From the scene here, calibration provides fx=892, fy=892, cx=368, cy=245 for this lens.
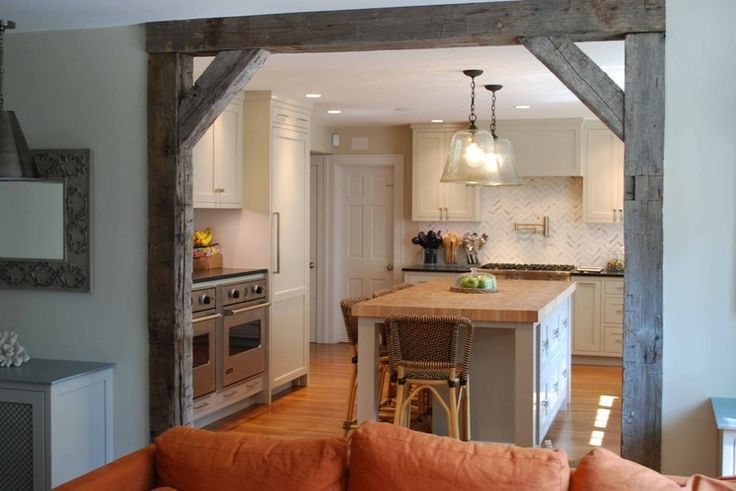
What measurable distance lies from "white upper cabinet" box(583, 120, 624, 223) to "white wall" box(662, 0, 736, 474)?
4953 mm

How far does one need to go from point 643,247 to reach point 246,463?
2.07 meters

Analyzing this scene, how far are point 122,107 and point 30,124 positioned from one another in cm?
61

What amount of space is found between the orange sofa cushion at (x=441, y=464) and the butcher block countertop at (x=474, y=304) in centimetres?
220

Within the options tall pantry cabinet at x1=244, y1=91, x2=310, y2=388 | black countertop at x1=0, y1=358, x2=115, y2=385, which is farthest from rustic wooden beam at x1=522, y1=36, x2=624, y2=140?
tall pantry cabinet at x1=244, y1=91, x2=310, y2=388

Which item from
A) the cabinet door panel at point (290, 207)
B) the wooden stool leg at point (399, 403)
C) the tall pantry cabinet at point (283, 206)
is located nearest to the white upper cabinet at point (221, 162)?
the tall pantry cabinet at point (283, 206)

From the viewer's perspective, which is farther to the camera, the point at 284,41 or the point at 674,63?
the point at 284,41

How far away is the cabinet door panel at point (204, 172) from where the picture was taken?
6219 mm

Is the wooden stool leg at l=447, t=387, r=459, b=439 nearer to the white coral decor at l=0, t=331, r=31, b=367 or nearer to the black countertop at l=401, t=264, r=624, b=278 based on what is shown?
the white coral decor at l=0, t=331, r=31, b=367

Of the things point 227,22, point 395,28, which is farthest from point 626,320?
point 227,22

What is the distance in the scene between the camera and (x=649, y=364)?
3967 mm

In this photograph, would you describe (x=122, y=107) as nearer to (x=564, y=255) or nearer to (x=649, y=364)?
(x=649, y=364)

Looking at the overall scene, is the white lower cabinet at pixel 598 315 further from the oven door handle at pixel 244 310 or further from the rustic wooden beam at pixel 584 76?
the rustic wooden beam at pixel 584 76

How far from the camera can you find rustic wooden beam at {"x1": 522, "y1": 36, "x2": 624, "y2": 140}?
13.1 feet

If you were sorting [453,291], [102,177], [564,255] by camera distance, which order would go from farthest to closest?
[564,255], [453,291], [102,177]
